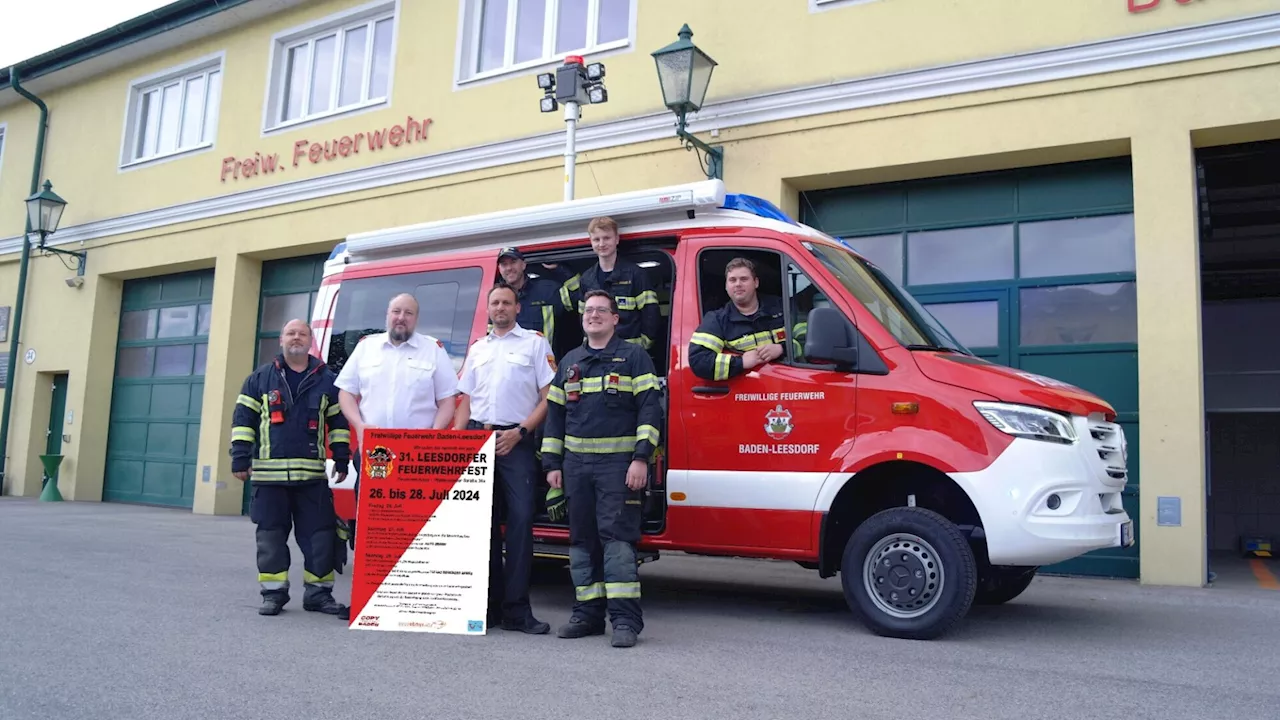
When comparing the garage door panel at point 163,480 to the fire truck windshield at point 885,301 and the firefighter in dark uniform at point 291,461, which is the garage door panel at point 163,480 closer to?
the firefighter in dark uniform at point 291,461

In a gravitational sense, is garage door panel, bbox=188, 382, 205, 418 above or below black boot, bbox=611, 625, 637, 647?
above

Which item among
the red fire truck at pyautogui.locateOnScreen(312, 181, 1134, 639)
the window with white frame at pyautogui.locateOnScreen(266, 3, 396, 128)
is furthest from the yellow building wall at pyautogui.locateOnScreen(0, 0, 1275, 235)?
the red fire truck at pyautogui.locateOnScreen(312, 181, 1134, 639)

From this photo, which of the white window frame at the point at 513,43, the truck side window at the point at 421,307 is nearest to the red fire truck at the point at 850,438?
the truck side window at the point at 421,307

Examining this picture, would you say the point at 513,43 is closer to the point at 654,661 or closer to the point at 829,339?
the point at 829,339

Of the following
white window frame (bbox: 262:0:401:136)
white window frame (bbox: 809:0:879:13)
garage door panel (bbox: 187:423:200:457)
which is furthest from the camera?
garage door panel (bbox: 187:423:200:457)

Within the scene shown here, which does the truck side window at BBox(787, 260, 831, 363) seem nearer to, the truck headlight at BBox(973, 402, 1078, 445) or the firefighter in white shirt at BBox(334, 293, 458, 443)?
the truck headlight at BBox(973, 402, 1078, 445)

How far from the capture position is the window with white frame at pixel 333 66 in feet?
44.5

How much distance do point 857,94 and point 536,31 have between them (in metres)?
4.56

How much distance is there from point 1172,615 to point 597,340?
436 cm

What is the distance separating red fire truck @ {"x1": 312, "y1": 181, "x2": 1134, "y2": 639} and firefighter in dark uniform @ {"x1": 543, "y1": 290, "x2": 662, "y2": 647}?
2.18 ft

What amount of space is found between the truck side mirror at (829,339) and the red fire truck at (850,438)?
0.04 ft

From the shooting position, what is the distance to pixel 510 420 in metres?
5.84

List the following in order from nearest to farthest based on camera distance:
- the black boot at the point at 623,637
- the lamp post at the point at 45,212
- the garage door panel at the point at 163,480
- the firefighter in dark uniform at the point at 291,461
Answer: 1. the black boot at the point at 623,637
2. the firefighter in dark uniform at the point at 291,461
3. the garage door panel at the point at 163,480
4. the lamp post at the point at 45,212

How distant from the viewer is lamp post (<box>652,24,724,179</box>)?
949 centimetres
